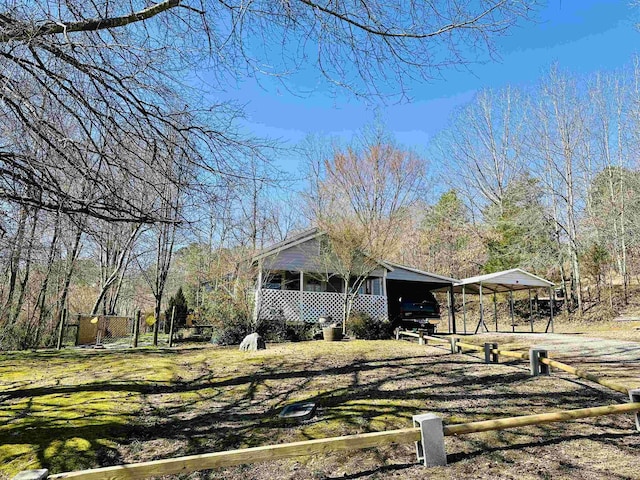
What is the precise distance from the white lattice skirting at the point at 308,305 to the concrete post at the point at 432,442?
1155 cm

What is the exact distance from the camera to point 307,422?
450cm

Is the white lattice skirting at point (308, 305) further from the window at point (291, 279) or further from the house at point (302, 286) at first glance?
the window at point (291, 279)

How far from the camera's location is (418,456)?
338 cm

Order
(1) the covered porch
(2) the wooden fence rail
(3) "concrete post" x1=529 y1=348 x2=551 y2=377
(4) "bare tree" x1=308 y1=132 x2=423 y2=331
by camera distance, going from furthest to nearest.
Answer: (4) "bare tree" x1=308 y1=132 x2=423 y2=331, (1) the covered porch, (3) "concrete post" x1=529 y1=348 x2=551 y2=377, (2) the wooden fence rail

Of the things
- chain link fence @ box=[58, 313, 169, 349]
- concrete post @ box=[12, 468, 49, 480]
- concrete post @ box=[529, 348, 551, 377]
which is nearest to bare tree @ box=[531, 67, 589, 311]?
concrete post @ box=[529, 348, 551, 377]

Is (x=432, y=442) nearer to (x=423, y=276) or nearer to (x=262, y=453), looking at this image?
(x=262, y=453)

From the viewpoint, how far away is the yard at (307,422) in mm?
3402

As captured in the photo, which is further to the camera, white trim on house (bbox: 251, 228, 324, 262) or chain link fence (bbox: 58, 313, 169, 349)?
white trim on house (bbox: 251, 228, 324, 262)

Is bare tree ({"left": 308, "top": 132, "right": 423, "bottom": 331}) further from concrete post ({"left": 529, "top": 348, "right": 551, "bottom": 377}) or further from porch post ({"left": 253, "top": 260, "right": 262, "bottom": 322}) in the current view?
concrete post ({"left": 529, "top": 348, "right": 551, "bottom": 377})

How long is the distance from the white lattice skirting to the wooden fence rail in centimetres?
1162

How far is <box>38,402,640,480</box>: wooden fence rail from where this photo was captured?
8.48 feet

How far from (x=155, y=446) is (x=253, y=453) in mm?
1745

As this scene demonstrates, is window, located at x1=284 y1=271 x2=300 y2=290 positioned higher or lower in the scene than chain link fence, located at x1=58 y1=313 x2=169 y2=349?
higher

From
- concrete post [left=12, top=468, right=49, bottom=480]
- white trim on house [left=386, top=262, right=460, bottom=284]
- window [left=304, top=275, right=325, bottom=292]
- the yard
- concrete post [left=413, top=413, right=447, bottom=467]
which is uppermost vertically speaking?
white trim on house [left=386, top=262, right=460, bottom=284]
